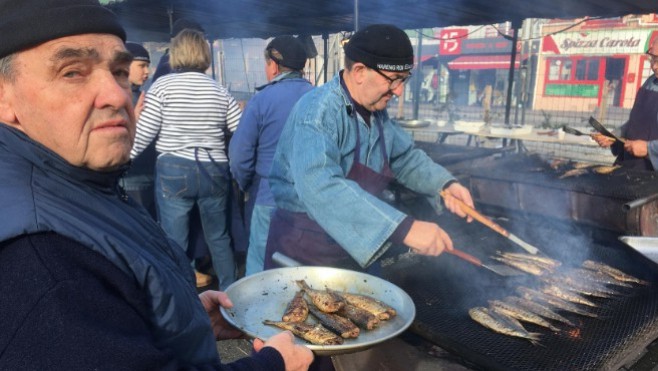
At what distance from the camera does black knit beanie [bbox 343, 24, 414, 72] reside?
244cm

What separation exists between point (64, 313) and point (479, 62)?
113ft

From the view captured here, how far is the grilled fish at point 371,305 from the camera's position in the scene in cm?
203

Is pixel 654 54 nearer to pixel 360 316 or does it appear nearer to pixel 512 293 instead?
pixel 512 293

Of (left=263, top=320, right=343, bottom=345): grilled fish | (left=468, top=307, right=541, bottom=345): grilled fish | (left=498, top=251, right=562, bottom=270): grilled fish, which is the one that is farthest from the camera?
(left=498, top=251, right=562, bottom=270): grilled fish

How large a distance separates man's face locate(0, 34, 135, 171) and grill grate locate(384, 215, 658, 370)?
159 centimetres

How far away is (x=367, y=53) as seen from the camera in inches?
97.0

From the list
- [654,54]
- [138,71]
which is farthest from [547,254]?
[138,71]

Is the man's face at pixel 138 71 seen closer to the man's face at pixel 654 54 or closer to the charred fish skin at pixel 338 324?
the charred fish skin at pixel 338 324

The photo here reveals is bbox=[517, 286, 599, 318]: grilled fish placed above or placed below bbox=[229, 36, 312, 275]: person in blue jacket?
below

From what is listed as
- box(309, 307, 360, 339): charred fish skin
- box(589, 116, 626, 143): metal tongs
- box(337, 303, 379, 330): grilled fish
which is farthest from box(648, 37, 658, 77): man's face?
box(309, 307, 360, 339): charred fish skin

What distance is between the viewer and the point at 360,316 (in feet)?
6.61

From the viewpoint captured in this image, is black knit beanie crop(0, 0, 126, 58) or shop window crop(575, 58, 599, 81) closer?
black knit beanie crop(0, 0, 126, 58)

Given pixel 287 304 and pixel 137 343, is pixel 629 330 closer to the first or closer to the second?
pixel 287 304

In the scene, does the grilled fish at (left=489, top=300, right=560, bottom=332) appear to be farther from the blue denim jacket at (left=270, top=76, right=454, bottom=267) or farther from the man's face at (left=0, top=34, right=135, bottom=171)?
the man's face at (left=0, top=34, right=135, bottom=171)
